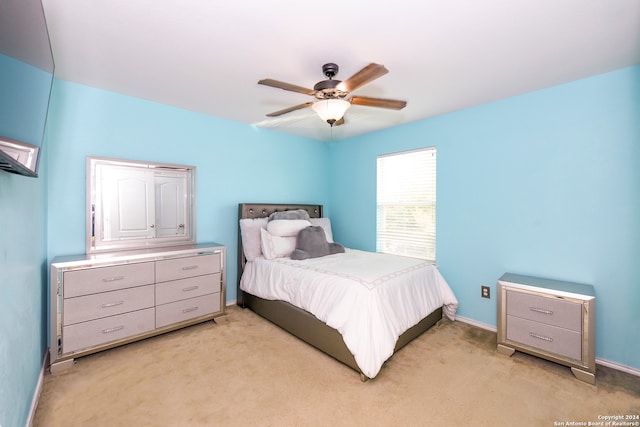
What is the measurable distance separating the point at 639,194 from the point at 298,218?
3172 millimetres

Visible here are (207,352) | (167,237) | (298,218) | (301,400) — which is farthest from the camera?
(298,218)

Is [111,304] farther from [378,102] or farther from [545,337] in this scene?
[545,337]

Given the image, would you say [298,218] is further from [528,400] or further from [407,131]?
[528,400]

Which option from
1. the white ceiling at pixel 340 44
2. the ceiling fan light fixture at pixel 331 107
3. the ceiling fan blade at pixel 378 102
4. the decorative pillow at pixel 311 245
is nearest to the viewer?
the white ceiling at pixel 340 44

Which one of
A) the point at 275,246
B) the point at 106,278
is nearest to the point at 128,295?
the point at 106,278

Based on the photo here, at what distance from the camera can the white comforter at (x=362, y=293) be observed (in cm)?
203

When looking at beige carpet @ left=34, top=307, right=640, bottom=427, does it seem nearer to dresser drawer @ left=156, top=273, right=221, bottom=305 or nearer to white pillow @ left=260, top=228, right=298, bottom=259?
dresser drawer @ left=156, top=273, right=221, bottom=305

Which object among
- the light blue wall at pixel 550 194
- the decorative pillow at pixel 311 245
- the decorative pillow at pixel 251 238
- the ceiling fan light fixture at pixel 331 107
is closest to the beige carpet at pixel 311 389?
the light blue wall at pixel 550 194

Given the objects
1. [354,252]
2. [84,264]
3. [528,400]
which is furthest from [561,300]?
[84,264]

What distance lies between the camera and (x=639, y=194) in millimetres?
2125

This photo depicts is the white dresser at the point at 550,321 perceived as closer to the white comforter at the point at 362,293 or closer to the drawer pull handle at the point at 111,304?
the white comforter at the point at 362,293

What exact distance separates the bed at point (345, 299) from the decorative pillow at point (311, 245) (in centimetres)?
10

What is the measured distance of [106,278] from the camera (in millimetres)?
2291

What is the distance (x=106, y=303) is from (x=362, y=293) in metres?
2.12
